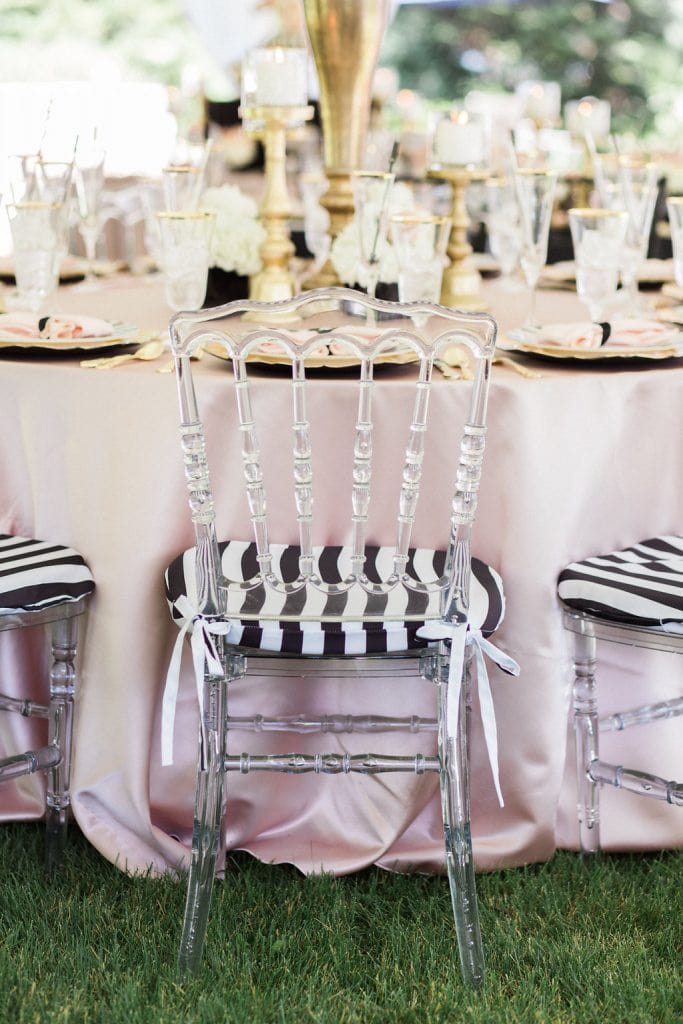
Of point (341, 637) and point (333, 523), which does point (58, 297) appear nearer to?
point (333, 523)

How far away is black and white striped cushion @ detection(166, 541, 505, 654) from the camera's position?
4.94 ft

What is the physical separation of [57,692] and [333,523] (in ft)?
1.54

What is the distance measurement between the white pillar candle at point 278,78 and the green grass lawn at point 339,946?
1.33 metres

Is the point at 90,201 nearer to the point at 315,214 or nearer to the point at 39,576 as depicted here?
the point at 315,214

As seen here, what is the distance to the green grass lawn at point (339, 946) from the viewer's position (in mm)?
1554

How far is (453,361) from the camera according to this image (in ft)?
5.96

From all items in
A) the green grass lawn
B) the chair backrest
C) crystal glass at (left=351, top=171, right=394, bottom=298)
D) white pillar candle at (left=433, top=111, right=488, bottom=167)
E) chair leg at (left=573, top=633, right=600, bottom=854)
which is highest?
white pillar candle at (left=433, top=111, right=488, bottom=167)

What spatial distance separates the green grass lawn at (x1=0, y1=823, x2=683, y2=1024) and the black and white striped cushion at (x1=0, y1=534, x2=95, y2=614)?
45 cm

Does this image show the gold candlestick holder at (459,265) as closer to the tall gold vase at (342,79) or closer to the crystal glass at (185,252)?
the tall gold vase at (342,79)

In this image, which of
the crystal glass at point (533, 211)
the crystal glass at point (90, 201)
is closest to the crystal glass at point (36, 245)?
the crystal glass at point (90, 201)

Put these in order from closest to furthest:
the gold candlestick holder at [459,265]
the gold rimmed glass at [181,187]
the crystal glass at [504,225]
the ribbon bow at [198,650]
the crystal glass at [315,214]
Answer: the ribbon bow at [198,650] < the gold rimmed glass at [181,187] < the gold candlestick holder at [459,265] < the crystal glass at [504,225] < the crystal glass at [315,214]

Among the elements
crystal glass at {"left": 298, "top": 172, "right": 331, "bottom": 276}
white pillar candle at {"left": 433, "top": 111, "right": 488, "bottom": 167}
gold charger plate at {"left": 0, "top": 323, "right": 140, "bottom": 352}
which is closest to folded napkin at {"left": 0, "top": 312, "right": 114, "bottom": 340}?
gold charger plate at {"left": 0, "top": 323, "right": 140, "bottom": 352}

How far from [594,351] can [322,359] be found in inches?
16.1

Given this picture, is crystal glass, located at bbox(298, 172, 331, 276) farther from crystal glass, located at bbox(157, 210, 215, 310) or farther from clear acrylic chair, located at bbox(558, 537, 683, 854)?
clear acrylic chair, located at bbox(558, 537, 683, 854)
